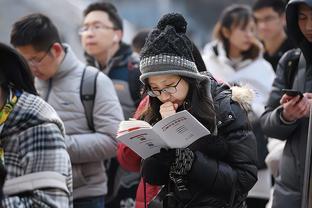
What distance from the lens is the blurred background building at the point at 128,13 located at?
36.2 ft

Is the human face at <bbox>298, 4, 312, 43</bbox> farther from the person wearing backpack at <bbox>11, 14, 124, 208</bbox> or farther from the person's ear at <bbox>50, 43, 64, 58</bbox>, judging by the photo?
the person's ear at <bbox>50, 43, 64, 58</bbox>

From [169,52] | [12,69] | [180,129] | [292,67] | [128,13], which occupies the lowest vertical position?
[128,13]

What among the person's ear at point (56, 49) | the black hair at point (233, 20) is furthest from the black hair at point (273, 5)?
the person's ear at point (56, 49)

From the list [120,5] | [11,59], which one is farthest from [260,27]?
[120,5]

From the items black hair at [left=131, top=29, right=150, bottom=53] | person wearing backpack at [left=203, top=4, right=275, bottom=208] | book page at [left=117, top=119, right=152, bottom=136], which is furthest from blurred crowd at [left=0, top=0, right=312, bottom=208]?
black hair at [left=131, top=29, right=150, bottom=53]

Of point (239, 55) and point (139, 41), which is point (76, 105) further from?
point (239, 55)

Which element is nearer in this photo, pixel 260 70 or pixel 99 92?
pixel 99 92

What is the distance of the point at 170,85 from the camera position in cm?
372

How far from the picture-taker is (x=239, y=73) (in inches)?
270

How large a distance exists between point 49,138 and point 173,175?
0.71 m

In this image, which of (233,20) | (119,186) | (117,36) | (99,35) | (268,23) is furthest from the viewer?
(268,23)

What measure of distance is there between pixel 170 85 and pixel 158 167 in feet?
1.38

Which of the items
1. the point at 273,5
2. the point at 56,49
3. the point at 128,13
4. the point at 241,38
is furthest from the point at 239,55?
the point at 128,13

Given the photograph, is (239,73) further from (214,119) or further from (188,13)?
(188,13)
